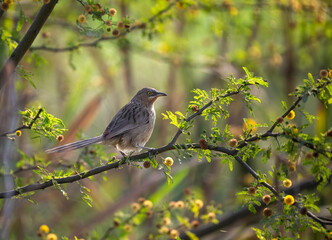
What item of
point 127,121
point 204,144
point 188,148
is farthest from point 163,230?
point 127,121

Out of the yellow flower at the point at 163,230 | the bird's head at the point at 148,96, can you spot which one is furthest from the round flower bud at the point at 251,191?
the bird's head at the point at 148,96

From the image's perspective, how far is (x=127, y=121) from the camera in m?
5.24

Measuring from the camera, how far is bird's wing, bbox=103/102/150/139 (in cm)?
504

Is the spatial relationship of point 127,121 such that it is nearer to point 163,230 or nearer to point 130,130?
point 130,130

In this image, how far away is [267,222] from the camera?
9.70 ft

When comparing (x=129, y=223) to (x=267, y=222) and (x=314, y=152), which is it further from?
(x=314, y=152)

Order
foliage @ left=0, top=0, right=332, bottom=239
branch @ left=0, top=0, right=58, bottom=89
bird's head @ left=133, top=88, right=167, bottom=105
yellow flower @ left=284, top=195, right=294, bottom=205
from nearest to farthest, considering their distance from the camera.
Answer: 1. yellow flower @ left=284, top=195, right=294, bottom=205
2. foliage @ left=0, top=0, right=332, bottom=239
3. branch @ left=0, top=0, right=58, bottom=89
4. bird's head @ left=133, top=88, right=167, bottom=105

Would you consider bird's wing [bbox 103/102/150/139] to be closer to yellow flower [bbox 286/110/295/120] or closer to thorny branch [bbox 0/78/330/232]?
thorny branch [bbox 0/78/330/232]

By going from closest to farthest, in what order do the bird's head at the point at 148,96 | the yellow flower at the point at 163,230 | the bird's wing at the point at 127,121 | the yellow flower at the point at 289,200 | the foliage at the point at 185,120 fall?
the yellow flower at the point at 289,200
the foliage at the point at 185,120
the yellow flower at the point at 163,230
the bird's wing at the point at 127,121
the bird's head at the point at 148,96

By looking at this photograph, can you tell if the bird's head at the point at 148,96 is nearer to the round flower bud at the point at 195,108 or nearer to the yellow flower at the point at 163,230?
the yellow flower at the point at 163,230

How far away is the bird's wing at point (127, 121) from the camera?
5.04 meters

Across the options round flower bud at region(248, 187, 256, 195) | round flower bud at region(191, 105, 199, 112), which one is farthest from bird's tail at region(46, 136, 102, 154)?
round flower bud at region(248, 187, 256, 195)

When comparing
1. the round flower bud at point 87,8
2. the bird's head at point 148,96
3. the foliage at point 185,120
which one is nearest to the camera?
the foliage at point 185,120

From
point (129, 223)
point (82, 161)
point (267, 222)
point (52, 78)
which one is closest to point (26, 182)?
point (82, 161)
